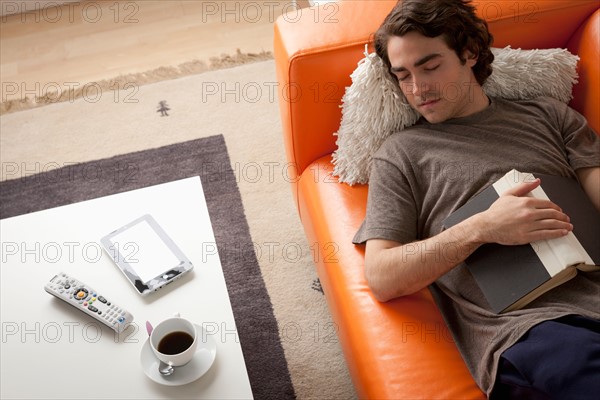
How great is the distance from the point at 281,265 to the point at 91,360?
86 cm

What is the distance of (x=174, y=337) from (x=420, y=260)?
21.5 inches

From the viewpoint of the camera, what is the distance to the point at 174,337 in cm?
135

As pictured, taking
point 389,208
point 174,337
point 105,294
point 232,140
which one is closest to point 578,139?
point 389,208

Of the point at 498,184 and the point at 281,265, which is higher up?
the point at 498,184

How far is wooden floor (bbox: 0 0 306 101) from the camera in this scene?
2.91 metres

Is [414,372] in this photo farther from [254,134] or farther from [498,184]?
[254,134]

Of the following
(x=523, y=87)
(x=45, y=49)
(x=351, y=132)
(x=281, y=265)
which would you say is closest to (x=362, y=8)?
(x=351, y=132)

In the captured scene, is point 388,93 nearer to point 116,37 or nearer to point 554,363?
point 554,363

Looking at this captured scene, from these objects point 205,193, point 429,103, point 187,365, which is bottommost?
point 205,193

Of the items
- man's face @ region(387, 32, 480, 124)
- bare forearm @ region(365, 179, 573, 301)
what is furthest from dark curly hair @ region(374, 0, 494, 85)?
bare forearm @ region(365, 179, 573, 301)

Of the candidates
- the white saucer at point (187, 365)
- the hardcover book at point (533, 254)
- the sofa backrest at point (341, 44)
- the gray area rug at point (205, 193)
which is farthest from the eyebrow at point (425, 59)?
the gray area rug at point (205, 193)

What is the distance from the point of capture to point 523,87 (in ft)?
5.54

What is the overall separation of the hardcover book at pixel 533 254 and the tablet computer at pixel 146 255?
2.11 feet

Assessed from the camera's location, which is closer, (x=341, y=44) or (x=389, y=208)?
(x=389, y=208)
